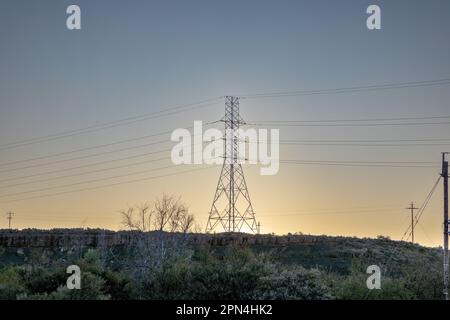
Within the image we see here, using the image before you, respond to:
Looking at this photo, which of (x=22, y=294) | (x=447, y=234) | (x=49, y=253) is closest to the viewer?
(x=22, y=294)

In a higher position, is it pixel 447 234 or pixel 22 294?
pixel 447 234

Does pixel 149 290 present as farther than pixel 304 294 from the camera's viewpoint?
Yes

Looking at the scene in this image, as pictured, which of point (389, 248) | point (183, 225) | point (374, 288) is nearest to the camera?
point (374, 288)

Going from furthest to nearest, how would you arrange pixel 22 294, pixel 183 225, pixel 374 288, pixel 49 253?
pixel 183 225 → pixel 49 253 → pixel 374 288 → pixel 22 294
